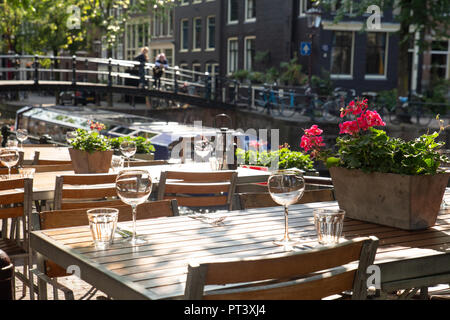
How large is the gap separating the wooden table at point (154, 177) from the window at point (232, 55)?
22.6 m

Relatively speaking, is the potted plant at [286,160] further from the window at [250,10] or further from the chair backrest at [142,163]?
the window at [250,10]

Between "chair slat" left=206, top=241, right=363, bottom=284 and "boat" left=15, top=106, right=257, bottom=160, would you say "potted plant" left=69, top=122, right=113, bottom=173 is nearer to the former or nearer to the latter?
"chair slat" left=206, top=241, right=363, bottom=284

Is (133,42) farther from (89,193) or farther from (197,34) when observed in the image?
(89,193)

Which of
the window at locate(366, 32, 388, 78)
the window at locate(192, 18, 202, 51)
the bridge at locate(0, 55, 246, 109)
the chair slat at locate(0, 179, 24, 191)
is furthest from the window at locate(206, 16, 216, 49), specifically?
the chair slat at locate(0, 179, 24, 191)

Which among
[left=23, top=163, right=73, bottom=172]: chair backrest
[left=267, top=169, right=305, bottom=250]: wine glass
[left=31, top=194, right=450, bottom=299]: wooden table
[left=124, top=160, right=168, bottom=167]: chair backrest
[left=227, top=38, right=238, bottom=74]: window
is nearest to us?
[left=31, top=194, right=450, bottom=299]: wooden table

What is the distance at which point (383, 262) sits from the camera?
207 centimetres

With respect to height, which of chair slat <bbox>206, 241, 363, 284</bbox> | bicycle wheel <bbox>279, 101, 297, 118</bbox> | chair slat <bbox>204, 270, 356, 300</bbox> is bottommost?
bicycle wheel <bbox>279, 101, 297, 118</bbox>

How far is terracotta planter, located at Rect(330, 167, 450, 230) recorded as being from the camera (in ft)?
8.40

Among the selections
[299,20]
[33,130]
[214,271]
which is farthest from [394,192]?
[299,20]

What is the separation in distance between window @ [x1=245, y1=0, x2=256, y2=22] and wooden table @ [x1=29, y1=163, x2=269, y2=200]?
22.1 meters

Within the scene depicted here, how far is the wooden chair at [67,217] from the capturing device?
2.44 meters

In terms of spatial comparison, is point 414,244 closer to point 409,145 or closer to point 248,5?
point 409,145

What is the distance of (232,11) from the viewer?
91.6 ft

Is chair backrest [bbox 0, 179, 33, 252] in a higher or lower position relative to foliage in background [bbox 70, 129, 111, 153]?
lower
